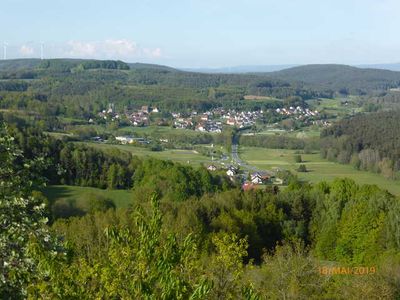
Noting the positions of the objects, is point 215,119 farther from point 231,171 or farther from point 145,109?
point 231,171

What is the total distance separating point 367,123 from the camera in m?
99.9

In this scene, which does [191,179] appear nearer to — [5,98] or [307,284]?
[307,284]

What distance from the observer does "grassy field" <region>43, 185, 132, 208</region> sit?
44.9 meters

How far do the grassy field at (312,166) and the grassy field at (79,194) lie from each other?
23904mm

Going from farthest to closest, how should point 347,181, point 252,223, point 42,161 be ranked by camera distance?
point 347,181 → point 252,223 → point 42,161

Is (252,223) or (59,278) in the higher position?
(59,278)

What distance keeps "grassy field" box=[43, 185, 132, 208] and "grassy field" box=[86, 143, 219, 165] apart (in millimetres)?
21694

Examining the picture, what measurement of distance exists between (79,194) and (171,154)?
32.1m

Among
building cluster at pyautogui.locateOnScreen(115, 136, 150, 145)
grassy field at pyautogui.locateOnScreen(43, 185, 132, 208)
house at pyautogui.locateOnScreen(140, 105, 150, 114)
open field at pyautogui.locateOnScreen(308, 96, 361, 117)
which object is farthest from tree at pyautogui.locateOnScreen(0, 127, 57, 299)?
open field at pyautogui.locateOnScreen(308, 96, 361, 117)

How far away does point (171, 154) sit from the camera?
261 feet

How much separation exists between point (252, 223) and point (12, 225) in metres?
30.4

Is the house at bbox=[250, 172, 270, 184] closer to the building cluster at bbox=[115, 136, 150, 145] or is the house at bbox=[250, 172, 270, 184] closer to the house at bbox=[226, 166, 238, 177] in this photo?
the house at bbox=[226, 166, 238, 177]

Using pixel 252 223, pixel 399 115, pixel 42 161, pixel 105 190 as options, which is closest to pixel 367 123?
pixel 399 115

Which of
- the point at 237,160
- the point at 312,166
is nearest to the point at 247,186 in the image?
the point at 312,166
